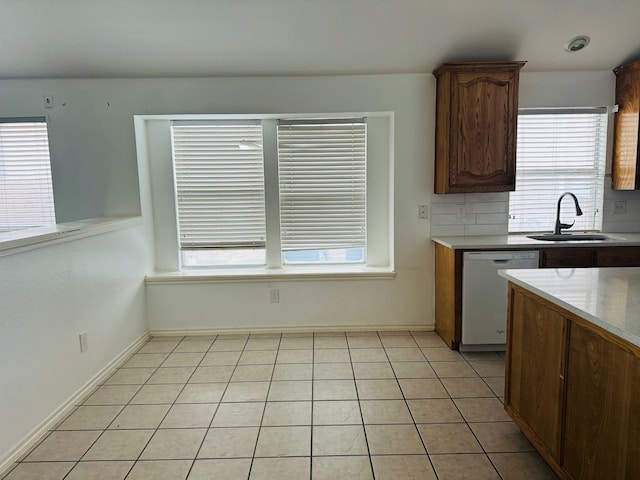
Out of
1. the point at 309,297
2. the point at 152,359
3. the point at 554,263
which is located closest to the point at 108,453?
the point at 152,359

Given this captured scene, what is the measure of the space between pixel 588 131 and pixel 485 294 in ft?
6.09

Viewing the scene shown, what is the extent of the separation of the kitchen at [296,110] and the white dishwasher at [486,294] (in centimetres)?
54

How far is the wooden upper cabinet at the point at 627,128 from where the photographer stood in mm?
3250

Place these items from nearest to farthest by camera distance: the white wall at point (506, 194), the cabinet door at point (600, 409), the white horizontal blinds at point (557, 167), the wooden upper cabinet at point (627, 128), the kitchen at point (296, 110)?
the cabinet door at point (600, 409) → the kitchen at point (296, 110) → the wooden upper cabinet at point (627, 128) → the white wall at point (506, 194) → the white horizontal blinds at point (557, 167)

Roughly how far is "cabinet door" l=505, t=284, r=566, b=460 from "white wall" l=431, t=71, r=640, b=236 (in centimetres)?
155

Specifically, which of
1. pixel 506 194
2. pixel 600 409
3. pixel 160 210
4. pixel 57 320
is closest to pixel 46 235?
pixel 57 320

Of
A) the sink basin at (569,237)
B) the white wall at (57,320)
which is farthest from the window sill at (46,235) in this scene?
the sink basin at (569,237)

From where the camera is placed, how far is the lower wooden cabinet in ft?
4.22

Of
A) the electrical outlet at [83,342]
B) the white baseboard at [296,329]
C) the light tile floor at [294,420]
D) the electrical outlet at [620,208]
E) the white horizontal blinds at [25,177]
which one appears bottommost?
the light tile floor at [294,420]

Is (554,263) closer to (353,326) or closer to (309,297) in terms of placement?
(353,326)

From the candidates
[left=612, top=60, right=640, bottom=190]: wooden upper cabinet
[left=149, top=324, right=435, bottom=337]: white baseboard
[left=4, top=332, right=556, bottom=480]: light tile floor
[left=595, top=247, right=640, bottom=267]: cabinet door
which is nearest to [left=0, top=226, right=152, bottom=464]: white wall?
[left=4, top=332, right=556, bottom=480]: light tile floor

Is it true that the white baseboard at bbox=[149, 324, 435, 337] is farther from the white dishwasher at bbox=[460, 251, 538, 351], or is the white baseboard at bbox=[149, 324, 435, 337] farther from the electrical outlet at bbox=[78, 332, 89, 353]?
the electrical outlet at bbox=[78, 332, 89, 353]

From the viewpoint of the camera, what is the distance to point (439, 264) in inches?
134

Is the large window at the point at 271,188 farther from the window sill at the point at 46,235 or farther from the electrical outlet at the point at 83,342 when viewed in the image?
the electrical outlet at the point at 83,342
